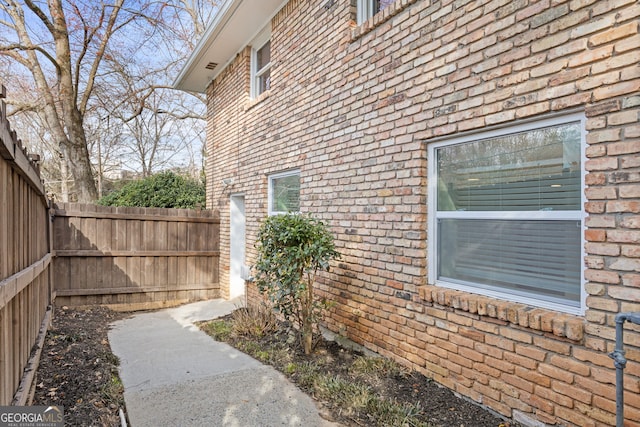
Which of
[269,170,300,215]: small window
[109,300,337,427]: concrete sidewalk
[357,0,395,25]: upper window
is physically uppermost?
[357,0,395,25]: upper window

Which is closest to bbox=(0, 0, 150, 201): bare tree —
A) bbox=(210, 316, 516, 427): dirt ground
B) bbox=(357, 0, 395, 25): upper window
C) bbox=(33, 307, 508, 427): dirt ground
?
bbox=(33, 307, 508, 427): dirt ground

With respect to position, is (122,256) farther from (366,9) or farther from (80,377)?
(366,9)

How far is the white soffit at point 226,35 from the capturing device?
6035 mm

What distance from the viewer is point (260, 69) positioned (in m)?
7.11

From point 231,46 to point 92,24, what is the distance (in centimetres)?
612

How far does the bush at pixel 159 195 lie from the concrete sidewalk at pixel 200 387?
13.2 ft

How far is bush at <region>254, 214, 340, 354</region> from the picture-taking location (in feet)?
13.3

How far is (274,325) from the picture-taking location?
5.21 meters

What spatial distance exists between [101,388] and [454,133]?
147 inches

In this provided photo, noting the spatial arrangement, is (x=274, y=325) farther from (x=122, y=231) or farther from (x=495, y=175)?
(x=122, y=231)

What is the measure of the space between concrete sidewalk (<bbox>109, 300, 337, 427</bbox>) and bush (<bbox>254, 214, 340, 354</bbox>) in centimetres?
71

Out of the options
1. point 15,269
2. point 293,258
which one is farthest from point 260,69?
point 15,269

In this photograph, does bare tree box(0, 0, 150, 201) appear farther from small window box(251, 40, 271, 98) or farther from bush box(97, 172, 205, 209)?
small window box(251, 40, 271, 98)

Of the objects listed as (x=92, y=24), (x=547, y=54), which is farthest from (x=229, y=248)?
(x=92, y=24)
